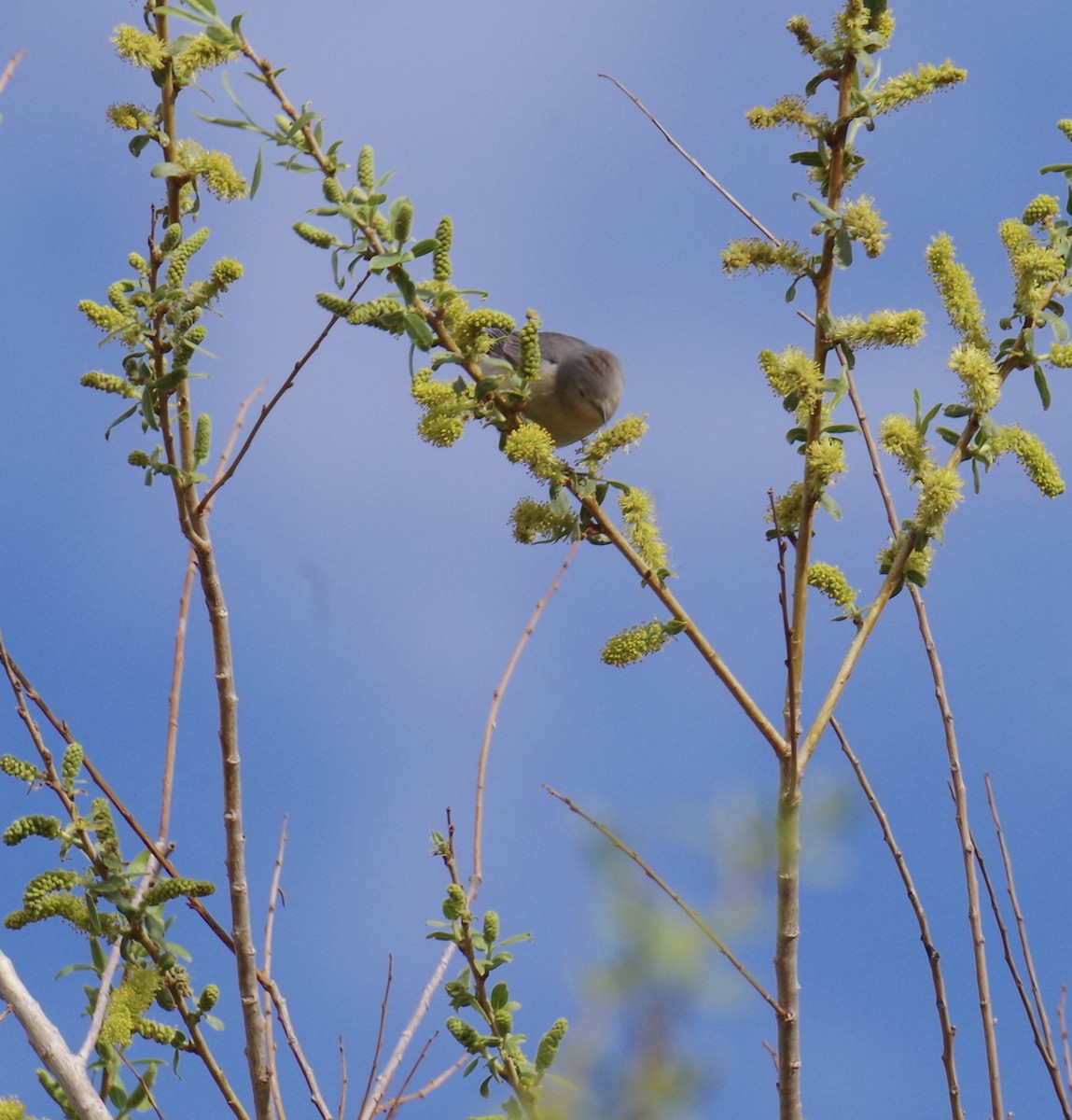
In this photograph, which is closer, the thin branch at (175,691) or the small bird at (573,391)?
the thin branch at (175,691)

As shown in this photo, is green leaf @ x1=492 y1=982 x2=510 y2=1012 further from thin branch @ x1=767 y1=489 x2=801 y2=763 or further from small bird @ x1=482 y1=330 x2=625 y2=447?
small bird @ x1=482 y1=330 x2=625 y2=447

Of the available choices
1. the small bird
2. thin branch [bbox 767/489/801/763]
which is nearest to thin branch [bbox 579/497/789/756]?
thin branch [bbox 767/489/801/763]

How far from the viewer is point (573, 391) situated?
579 cm

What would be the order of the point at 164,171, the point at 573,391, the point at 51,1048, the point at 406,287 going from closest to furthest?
the point at 51,1048 → the point at 406,287 → the point at 164,171 → the point at 573,391

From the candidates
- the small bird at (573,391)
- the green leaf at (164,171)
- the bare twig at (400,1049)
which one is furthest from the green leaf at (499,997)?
the small bird at (573,391)

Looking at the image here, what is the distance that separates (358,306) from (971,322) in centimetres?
150

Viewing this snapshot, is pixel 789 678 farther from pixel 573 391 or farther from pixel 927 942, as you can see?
pixel 573 391

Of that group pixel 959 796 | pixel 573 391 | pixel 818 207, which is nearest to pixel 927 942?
pixel 959 796

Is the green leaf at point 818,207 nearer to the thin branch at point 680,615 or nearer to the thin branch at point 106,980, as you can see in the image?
the thin branch at point 680,615

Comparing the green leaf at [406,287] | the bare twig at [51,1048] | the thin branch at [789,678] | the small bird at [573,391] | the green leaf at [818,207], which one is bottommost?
the bare twig at [51,1048]

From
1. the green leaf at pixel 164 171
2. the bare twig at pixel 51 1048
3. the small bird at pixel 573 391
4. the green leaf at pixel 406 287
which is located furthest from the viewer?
the small bird at pixel 573 391

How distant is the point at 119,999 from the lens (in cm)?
281

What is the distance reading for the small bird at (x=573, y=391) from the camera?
576 cm

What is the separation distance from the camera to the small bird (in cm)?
576
